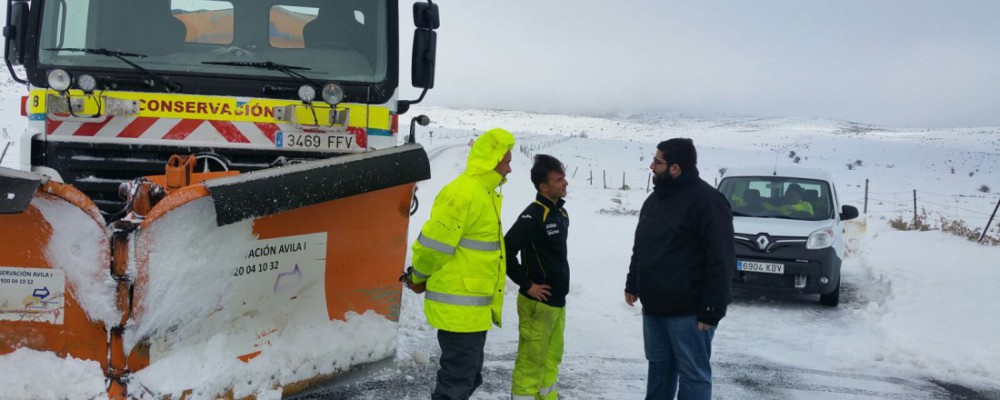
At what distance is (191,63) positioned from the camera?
462 cm

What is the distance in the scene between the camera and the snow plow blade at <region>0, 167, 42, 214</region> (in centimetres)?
290

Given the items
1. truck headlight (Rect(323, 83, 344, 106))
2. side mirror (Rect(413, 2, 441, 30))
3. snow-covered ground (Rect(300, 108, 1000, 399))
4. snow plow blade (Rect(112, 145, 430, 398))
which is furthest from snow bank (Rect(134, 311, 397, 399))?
side mirror (Rect(413, 2, 441, 30))

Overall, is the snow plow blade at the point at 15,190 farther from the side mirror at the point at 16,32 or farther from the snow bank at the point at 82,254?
the side mirror at the point at 16,32

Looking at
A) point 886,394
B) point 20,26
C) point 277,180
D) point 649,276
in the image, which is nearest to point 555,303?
point 649,276

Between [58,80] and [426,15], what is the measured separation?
7.32ft

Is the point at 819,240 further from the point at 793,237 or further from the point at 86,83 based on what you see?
the point at 86,83

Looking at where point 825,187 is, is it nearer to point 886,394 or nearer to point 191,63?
point 886,394

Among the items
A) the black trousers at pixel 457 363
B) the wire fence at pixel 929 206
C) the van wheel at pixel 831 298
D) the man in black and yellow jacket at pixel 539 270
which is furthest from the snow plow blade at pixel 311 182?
the wire fence at pixel 929 206

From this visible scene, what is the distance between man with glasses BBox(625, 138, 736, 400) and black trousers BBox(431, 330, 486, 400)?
1.00 metres

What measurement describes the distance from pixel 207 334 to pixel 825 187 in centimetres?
778

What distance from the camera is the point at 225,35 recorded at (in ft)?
15.9

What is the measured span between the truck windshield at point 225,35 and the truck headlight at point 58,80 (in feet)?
0.76

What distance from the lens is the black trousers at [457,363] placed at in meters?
3.74

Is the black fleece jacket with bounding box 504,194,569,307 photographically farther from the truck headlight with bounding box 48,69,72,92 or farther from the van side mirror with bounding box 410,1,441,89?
the truck headlight with bounding box 48,69,72,92
